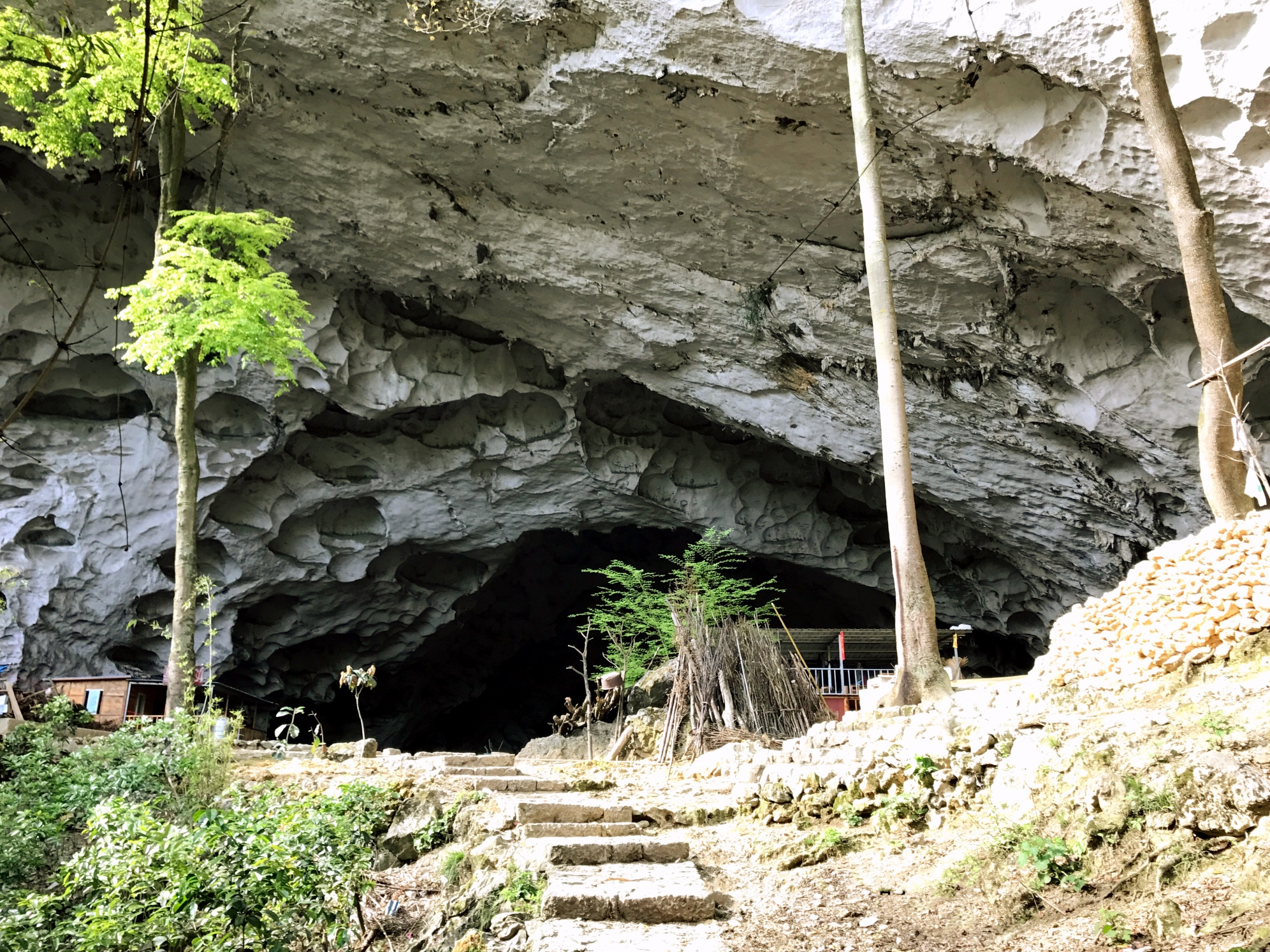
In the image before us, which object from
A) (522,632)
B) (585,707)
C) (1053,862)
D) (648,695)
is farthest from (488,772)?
(522,632)

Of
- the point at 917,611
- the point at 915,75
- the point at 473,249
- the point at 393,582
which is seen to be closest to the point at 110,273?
the point at 473,249

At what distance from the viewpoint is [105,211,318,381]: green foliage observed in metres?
7.94

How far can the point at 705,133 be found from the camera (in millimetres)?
9648

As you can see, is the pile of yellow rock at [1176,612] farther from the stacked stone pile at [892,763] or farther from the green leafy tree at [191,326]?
the green leafy tree at [191,326]

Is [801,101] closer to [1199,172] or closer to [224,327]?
[1199,172]

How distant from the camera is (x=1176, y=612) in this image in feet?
14.5

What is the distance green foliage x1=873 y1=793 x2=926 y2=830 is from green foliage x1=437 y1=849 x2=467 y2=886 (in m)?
1.95

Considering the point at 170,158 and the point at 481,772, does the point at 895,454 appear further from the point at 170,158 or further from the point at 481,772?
the point at 170,158

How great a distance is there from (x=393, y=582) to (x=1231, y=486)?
14202 millimetres

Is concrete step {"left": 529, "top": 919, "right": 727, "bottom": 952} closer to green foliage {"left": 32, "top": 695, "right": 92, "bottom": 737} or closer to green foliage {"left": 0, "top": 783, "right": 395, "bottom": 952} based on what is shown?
green foliage {"left": 0, "top": 783, "right": 395, "bottom": 952}

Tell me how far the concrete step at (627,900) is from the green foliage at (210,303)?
635 cm

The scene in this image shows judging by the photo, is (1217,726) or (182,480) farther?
(182,480)

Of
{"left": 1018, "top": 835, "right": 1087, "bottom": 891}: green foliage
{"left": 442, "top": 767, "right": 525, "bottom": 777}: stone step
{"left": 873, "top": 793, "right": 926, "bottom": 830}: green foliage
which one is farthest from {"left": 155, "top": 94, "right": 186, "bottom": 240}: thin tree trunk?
{"left": 1018, "top": 835, "right": 1087, "bottom": 891}: green foliage

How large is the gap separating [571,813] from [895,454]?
3341mm
